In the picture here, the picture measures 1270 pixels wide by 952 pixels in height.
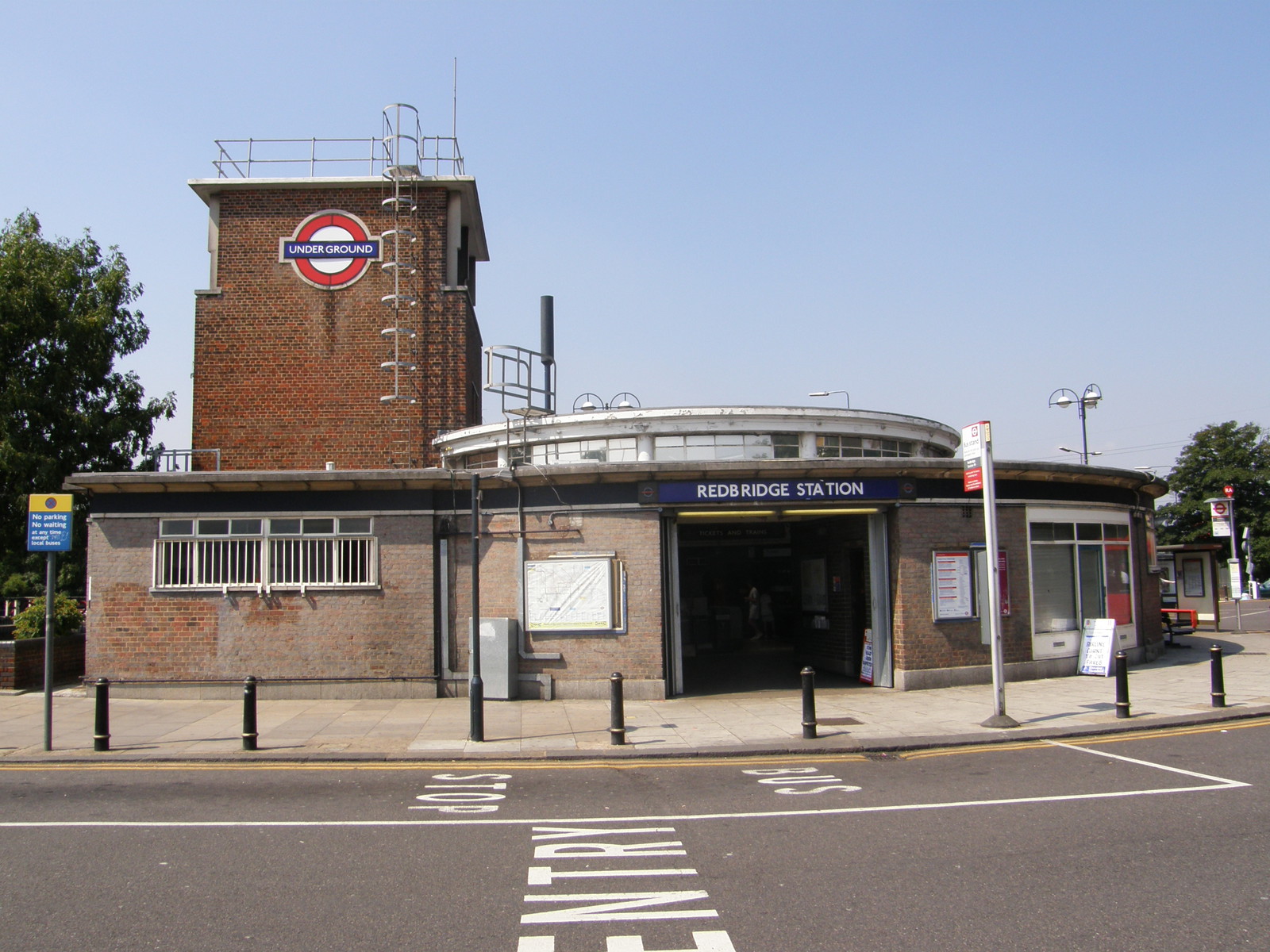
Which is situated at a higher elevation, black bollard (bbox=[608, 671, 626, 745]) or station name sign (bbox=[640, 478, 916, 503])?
station name sign (bbox=[640, 478, 916, 503])

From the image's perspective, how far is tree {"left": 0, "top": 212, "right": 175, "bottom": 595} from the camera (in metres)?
23.0

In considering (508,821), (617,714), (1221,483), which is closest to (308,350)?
(617,714)

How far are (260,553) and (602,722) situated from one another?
6.98m

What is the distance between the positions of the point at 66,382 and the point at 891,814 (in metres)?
23.8

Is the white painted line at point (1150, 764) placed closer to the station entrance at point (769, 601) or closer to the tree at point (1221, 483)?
the station entrance at point (769, 601)

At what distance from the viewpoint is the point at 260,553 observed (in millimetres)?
16156

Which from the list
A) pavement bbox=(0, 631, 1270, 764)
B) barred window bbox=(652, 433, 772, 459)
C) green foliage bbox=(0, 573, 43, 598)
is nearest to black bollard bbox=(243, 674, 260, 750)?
pavement bbox=(0, 631, 1270, 764)

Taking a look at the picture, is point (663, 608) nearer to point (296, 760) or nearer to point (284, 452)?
point (296, 760)

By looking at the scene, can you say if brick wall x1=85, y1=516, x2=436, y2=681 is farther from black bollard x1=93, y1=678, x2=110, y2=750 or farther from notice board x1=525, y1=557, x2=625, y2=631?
black bollard x1=93, y1=678, x2=110, y2=750

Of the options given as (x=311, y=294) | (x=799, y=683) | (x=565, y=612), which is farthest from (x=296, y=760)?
(x=311, y=294)

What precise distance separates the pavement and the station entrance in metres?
1.76

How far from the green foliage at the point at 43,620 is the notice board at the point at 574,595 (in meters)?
10.0

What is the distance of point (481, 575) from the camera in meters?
16.2

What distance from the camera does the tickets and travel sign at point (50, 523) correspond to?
12.1 meters
